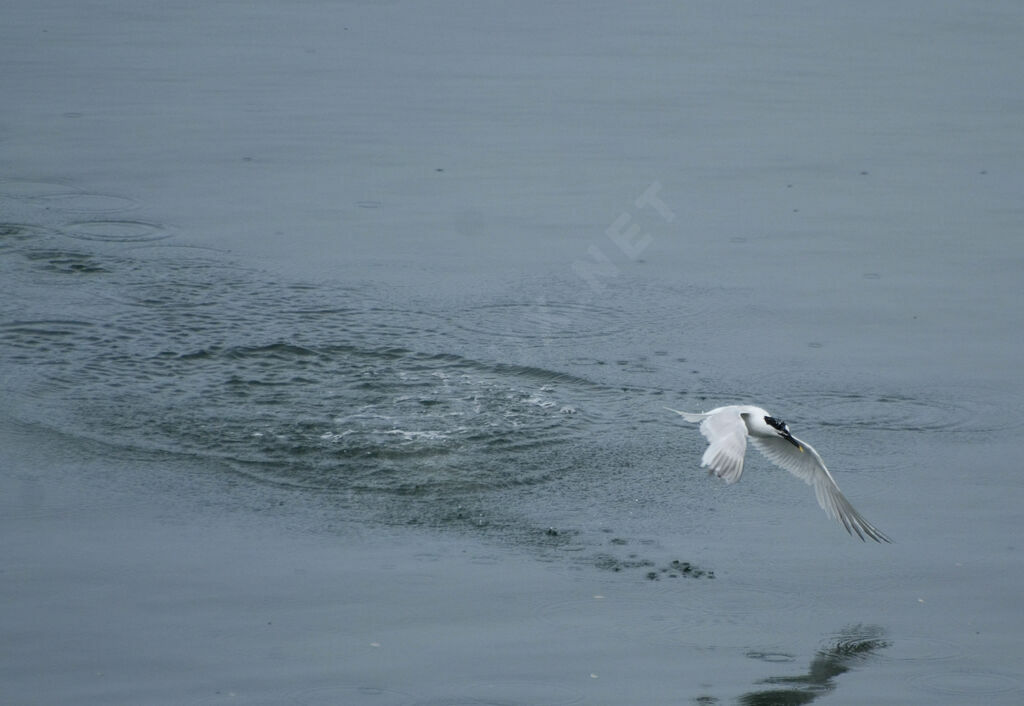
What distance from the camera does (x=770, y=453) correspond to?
8.80 metres

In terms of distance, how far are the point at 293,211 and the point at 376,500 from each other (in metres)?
5.45

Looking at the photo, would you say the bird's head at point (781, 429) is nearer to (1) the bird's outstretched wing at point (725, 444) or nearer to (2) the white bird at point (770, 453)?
(2) the white bird at point (770, 453)

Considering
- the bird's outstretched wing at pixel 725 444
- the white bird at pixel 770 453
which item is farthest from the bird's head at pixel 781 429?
the bird's outstretched wing at pixel 725 444

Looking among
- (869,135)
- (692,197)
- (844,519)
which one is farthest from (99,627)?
(869,135)

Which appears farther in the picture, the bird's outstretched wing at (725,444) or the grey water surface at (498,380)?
the bird's outstretched wing at (725,444)

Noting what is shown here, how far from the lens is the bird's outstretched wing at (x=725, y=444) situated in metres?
7.90

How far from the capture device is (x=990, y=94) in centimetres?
1780

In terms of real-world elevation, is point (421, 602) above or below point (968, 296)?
below

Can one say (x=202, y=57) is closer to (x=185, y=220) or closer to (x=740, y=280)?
(x=185, y=220)

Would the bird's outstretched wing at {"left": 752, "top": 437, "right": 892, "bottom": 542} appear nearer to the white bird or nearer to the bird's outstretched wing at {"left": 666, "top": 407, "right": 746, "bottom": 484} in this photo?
the white bird

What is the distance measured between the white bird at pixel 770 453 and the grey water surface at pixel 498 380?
0.20 m

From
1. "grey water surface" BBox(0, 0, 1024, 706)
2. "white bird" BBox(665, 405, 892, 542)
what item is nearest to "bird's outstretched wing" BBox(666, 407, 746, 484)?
"white bird" BBox(665, 405, 892, 542)

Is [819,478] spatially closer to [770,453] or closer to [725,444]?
[770,453]

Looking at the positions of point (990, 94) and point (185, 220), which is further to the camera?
point (990, 94)
